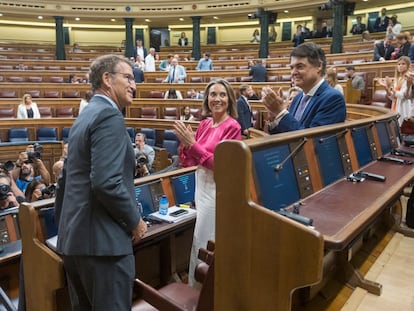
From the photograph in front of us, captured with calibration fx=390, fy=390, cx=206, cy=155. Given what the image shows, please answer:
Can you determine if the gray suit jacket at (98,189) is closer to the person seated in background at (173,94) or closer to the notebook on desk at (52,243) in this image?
the notebook on desk at (52,243)

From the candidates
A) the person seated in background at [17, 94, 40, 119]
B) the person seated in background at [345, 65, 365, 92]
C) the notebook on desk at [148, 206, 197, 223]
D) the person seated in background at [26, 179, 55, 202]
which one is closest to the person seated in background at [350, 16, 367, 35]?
the person seated in background at [345, 65, 365, 92]

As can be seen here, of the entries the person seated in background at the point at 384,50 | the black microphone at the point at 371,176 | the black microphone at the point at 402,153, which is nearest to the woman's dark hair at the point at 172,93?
the person seated in background at the point at 384,50

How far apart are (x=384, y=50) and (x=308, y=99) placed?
5.78m

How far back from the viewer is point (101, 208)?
4.32 ft

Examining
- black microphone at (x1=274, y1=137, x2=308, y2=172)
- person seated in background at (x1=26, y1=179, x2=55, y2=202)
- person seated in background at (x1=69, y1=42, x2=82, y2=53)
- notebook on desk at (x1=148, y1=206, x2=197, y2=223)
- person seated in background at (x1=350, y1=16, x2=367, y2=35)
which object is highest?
person seated in background at (x1=350, y1=16, x2=367, y2=35)

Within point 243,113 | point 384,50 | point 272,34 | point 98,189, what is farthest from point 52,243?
point 272,34

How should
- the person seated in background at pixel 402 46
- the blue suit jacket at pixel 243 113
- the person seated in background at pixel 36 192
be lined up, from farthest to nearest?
1. the person seated in background at pixel 402 46
2. the blue suit jacket at pixel 243 113
3. the person seated in background at pixel 36 192

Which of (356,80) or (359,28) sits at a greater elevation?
(359,28)

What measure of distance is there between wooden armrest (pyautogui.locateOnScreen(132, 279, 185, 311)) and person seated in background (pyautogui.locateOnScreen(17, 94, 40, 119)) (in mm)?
5924

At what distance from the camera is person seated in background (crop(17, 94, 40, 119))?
21.8ft

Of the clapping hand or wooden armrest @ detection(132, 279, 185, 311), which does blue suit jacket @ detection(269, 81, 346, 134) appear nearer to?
the clapping hand

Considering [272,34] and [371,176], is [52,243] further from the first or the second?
[272,34]

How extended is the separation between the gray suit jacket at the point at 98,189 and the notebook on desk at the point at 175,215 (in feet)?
1.96

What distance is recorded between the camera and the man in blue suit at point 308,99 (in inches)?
65.1
